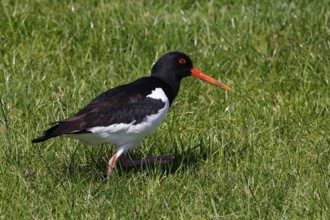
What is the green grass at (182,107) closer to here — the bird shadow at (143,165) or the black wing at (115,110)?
the bird shadow at (143,165)

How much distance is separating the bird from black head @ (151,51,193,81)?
0.49 ft

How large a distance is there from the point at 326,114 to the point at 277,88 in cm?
65

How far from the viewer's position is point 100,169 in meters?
6.54

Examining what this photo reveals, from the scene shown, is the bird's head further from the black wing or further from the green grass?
the green grass

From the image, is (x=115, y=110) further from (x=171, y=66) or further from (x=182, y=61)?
(x=182, y=61)

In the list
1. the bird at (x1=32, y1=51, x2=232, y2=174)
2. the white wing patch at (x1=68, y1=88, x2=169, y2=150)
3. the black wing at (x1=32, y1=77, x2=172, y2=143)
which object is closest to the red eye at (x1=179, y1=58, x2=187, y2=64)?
the bird at (x1=32, y1=51, x2=232, y2=174)

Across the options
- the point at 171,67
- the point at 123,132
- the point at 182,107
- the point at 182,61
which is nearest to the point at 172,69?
the point at 171,67

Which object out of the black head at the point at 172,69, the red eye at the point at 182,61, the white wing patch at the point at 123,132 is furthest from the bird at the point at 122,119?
the red eye at the point at 182,61

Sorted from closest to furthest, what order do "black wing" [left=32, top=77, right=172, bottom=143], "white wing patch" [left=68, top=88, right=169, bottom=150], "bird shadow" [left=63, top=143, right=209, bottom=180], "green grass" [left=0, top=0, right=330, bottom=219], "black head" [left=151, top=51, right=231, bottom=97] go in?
"green grass" [left=0, top=0, right=330, bottom=219] → "black wing" [left=32, top=77, right=172, bottom=143] → "white wing patch" [left=68, top=88, right=169, bottom=150] → "bird shadow" [left=63, top=143, right=209, bottom=180] → "black head" [left=151, top=51, right=231, bottom=97]

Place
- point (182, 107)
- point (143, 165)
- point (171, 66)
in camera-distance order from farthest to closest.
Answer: point (182, 107) < point (171, 66) < point (143, 165)

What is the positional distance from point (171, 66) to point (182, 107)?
2.60 feet

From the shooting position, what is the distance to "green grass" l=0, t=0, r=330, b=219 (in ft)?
18.8

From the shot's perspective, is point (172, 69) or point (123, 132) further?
point (172, 69)

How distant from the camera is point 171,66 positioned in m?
6.86
